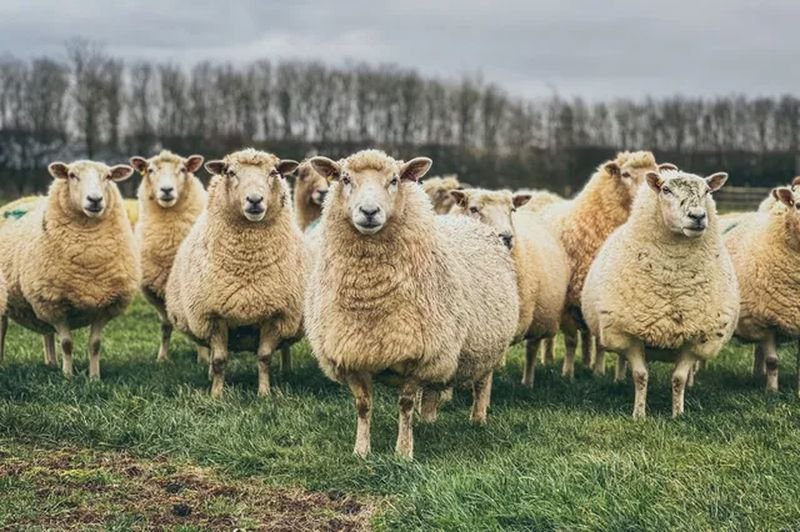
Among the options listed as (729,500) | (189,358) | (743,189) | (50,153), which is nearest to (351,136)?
(50,153)

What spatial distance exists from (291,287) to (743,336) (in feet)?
14.3

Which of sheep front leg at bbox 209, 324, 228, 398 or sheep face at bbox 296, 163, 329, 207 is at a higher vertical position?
sheep face at bbox 296, 163, 329, 207

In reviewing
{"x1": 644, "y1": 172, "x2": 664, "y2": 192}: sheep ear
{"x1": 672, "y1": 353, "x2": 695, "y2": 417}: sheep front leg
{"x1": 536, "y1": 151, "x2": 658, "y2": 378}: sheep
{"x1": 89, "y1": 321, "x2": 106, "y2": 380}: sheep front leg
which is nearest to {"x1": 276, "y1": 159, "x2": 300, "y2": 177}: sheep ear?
{"x1": 89, "y1": 321, "x2": 106, "y2": 380}: sheep front leg

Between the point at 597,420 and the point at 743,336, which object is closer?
the point at 597,420

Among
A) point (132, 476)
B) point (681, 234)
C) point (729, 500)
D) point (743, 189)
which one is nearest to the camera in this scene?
point (729, 500)

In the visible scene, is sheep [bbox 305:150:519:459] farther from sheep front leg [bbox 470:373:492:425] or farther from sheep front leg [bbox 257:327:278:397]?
sheep front leg [bbox 257:327:278:397]

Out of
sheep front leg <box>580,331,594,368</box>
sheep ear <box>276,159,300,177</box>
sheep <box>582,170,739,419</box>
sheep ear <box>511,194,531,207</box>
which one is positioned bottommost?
sheep front leg <box>580,331,594,368</box>

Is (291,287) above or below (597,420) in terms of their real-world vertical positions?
above

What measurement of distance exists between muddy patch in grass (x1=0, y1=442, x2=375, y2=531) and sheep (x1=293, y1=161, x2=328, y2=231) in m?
5.68

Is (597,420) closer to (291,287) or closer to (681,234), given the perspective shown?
(681,234)

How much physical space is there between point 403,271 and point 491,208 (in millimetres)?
2574

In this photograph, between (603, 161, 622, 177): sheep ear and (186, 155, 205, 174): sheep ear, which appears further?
(186, 155, 205, 174): sheep ear

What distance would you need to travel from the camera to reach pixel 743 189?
35.8 meters

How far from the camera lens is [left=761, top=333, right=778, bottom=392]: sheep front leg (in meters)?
8.88
